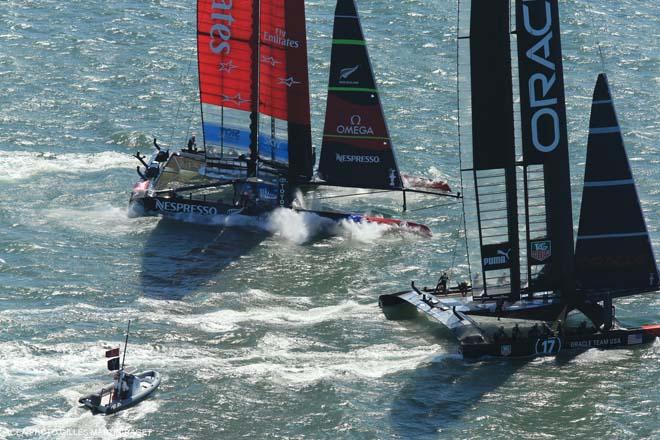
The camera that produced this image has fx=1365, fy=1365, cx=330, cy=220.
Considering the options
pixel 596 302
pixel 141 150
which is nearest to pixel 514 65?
pixel 596 302

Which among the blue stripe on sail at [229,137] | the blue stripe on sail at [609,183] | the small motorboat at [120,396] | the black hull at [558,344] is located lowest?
the small motorboat at [120,396]

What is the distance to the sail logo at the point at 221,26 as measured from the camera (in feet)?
219

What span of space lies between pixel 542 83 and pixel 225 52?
21.7 metres

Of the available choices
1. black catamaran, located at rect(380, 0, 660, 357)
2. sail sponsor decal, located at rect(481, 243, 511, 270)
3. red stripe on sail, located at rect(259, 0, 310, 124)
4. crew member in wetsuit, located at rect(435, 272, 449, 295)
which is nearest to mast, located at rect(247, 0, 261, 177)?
red stripe on sail, located at rect(259, 0, 310, 124)

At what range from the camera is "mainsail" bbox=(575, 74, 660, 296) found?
5147 cm

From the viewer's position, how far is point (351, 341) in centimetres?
5209

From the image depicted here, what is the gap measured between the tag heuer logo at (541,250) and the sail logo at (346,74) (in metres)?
16.8

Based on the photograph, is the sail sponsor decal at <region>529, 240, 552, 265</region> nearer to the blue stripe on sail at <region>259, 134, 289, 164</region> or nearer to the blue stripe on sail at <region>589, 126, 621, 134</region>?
the blue stripe on sail at <region>589, 126, 621, 134</region>

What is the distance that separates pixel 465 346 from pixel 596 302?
5910 millimetres

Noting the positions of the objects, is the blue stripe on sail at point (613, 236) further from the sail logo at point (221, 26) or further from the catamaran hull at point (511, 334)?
the sail logo at point (221, 26)

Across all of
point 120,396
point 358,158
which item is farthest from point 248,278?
point 120,396

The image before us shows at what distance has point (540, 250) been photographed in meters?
52.2

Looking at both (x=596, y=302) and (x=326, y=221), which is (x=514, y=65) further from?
(x=326, y=221)

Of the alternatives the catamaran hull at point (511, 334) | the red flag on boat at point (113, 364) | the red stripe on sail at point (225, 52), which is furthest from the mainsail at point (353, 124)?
the red flag on boat at point (113, 364)
